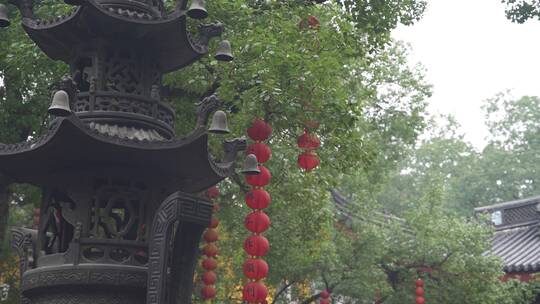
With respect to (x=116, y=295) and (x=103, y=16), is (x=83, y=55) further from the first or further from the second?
(x=116, y=295)

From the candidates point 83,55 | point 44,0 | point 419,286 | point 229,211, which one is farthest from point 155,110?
point 419,286

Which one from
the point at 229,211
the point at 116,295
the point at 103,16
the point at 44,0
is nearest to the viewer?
the point at 116,295

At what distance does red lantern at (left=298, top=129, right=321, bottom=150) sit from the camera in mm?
10227

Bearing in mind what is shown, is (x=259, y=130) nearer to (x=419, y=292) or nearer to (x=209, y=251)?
(x=209, y=251)

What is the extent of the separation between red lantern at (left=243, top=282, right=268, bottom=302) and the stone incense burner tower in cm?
305

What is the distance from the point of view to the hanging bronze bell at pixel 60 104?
5.47 m

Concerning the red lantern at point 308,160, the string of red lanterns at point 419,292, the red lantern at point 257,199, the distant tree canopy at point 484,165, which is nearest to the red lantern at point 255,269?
the red lantern at point 257,199

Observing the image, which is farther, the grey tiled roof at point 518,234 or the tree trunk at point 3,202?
the grey tiled roof at point 518,234

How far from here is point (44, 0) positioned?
36.0 ft

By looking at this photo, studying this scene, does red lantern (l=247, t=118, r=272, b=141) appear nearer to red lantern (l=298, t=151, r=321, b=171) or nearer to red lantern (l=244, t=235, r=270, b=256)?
red lantern (l=298, t=151, r=321, b=171)

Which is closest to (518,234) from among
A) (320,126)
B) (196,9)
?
(320,126)

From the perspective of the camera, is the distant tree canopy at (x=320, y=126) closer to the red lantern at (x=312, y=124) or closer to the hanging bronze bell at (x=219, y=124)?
the red lantern at (x=312, y=124)

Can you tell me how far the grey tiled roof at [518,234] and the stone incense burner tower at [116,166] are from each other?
559 inches

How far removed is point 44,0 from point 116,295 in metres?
6.61
